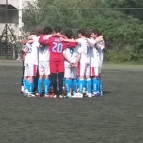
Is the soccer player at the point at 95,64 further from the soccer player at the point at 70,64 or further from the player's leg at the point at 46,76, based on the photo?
the player's leg at the point at 46,76

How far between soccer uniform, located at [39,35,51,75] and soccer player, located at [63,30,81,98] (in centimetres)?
48

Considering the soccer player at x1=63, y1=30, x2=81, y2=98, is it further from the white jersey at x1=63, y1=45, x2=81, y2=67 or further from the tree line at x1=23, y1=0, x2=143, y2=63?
the tree line at x1=23, y1=0, x2=143, y2=63

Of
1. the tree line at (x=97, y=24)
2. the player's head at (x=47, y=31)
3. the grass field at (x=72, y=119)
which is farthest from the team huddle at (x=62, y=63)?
the tree line at (x=97, y=24)

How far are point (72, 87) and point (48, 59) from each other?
1072 mm

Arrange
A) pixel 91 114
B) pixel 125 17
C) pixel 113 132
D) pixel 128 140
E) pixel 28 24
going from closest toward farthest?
pixel 128 140, pixel 113 132, pixel 91 114, pixel 28 24, pixel 125 17

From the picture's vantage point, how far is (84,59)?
62.8ft

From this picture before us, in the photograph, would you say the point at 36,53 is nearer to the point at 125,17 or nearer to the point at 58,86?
the point at 58,86

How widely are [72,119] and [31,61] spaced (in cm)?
571

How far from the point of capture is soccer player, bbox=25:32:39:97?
750 inches

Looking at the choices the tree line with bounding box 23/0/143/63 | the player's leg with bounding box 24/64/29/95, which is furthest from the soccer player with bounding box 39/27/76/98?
the tree line with bounding box 23/0/143/63

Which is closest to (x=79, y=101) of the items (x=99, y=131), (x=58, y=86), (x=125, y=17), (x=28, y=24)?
(x=58, y=86)

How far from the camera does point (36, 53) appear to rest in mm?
19109

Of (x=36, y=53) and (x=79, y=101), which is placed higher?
(x=36, y=53)

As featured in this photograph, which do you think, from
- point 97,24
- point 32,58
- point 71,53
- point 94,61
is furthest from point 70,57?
point 97,24
